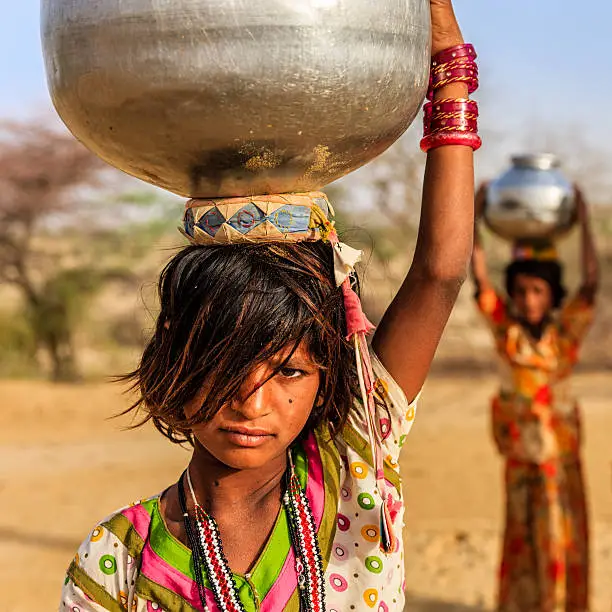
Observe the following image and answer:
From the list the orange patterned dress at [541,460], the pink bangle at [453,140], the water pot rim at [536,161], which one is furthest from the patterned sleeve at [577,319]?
the pink bangle at [453,140]

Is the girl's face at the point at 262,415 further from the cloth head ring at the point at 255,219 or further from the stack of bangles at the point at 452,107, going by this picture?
the stack of bangles at the point at 452,107

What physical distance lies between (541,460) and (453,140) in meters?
3.37

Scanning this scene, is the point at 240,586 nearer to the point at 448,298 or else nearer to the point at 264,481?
the point at 264,481

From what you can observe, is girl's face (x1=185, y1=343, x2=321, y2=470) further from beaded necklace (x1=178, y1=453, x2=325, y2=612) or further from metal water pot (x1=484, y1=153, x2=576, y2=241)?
metal water pot (x1=484, y1=153, x2=576, y2=241)

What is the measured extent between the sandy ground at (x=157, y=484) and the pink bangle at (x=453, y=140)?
13.5 feet

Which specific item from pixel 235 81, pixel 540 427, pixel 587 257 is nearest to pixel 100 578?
pixel 235 81

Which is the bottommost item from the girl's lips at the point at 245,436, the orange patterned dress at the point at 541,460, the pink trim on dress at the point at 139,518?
the orange patterned dress at the point at 541,460

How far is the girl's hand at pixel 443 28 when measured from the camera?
1573 millimetres

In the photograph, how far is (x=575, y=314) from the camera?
4.64 metres

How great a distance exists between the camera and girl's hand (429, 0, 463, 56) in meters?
1.57

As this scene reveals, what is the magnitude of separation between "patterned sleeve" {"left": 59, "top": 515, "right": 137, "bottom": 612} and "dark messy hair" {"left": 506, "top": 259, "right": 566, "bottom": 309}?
3400 millimetres

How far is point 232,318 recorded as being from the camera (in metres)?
1.53

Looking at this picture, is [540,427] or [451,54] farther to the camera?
[540,427]

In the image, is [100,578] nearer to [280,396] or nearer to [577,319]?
[280,396]
